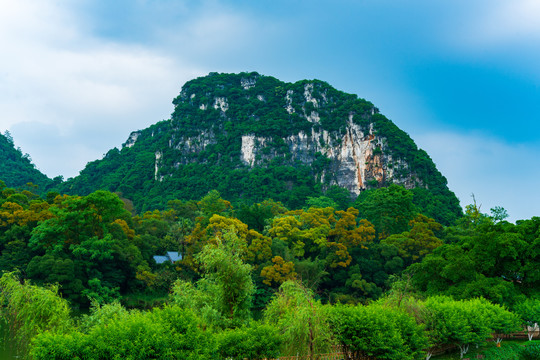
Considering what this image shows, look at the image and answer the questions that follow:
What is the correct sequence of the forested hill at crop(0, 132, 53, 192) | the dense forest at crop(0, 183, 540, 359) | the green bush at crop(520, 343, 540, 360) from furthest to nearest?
the forested hill at crop(0, 132, 53, 192)
the green bush at crop(520, 343, 540, 360)
the dense forest at crop(0, 183, 540, 359)

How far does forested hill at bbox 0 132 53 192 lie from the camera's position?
287 feet

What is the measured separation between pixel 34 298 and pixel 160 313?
18.4ft

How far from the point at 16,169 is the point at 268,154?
178ft

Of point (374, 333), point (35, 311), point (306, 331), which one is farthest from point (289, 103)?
point (306, 331)

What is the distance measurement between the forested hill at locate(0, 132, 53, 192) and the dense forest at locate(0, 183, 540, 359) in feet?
170

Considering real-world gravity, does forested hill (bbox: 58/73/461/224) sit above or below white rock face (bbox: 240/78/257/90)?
below

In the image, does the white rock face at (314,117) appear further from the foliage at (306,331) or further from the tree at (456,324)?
the foliage at (306,331)

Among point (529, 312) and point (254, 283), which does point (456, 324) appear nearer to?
point (529, 312)

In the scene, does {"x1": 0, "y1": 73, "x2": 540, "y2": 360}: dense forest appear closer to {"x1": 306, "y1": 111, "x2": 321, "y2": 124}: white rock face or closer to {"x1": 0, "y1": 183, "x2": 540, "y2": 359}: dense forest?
{"x1": 0, "y1": 183, "x2": 540, "y2": 359}: dense forest

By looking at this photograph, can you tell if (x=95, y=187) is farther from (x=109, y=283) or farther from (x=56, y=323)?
(x=56, y=323)

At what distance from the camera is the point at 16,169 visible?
91938 mm

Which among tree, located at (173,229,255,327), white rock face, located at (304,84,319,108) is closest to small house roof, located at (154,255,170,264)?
tree, located at (173,229,255,327)

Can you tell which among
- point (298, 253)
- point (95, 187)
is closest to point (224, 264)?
point (298, 253)

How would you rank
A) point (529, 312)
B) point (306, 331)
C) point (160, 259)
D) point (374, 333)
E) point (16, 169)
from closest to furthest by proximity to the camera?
1. point (306, 331)
2. point (374, 333)
3. point (529, 312)
4. point (160, 259)
5. point (16, 169)
